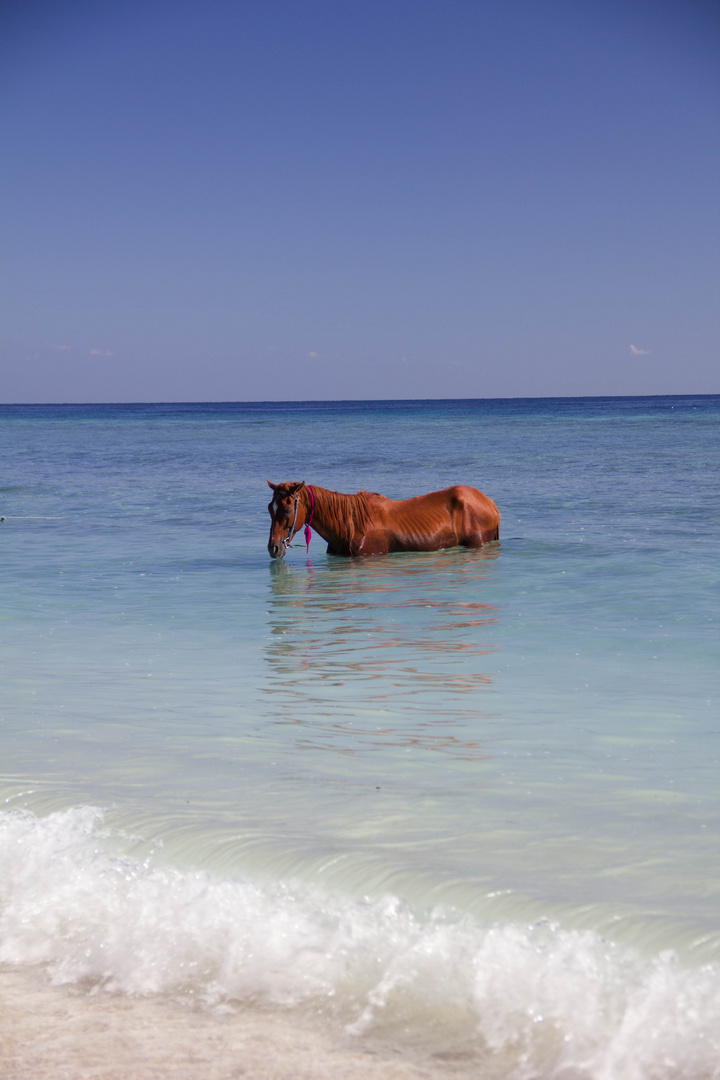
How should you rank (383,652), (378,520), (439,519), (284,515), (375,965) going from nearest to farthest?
(375,965) < (383,652) < (284,515) < (378,520) < (439,519)

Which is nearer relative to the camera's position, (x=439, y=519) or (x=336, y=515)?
(x=336, y=515)

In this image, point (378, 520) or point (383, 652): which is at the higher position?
point (378, 520)

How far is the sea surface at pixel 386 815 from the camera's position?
214cm

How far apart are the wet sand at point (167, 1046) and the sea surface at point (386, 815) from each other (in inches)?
1.0

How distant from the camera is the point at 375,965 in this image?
227cm

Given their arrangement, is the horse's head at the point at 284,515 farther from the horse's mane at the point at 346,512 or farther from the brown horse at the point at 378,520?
the horse's mane at the point at 346,512

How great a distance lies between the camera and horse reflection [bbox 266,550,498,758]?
4.16m

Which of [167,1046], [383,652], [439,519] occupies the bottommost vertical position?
[167,1046]

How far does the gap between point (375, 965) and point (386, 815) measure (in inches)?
32.4

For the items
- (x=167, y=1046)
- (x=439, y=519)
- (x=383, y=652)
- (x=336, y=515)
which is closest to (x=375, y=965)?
(x=167, y=1046)

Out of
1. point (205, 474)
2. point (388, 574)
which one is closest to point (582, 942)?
point (388, 574)

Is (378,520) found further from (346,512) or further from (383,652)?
(383,652)

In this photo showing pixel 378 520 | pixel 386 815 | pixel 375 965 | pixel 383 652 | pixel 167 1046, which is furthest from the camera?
pixel 378 520

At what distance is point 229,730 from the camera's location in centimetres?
411
